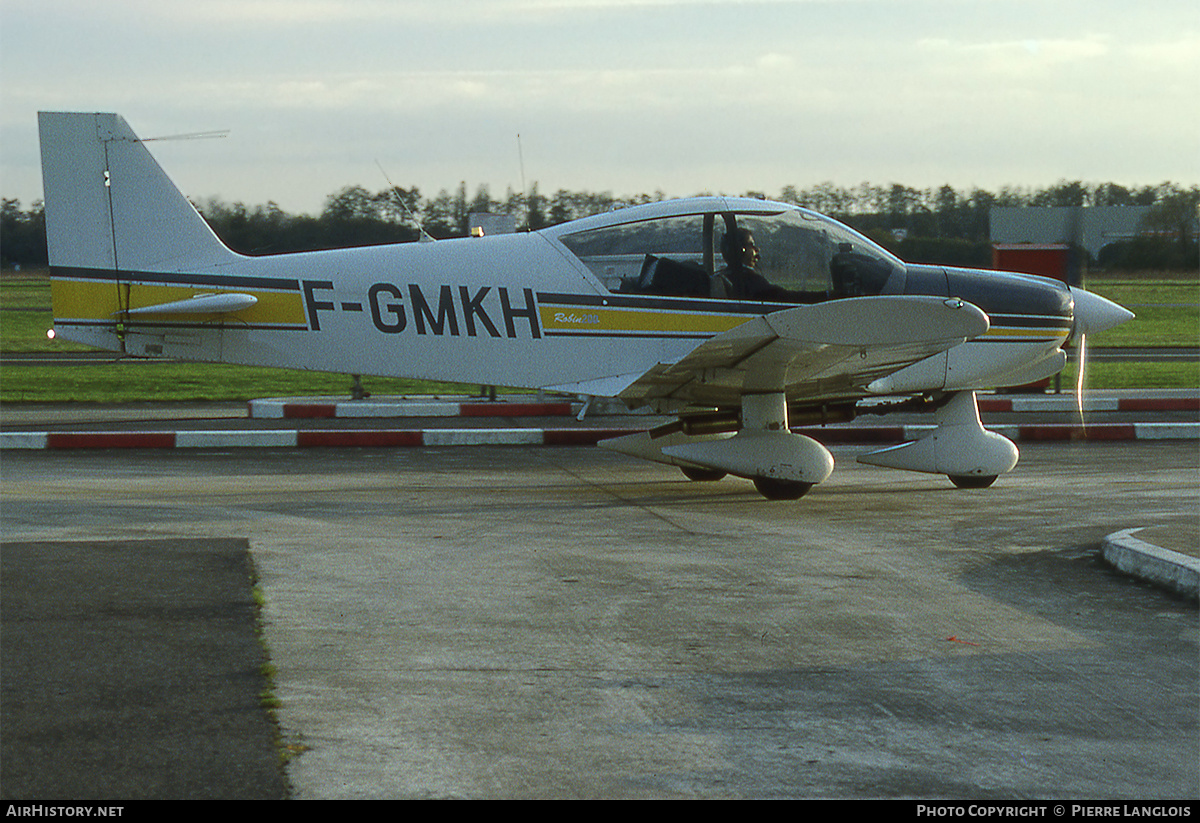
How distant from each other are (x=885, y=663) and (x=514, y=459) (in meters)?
7.04

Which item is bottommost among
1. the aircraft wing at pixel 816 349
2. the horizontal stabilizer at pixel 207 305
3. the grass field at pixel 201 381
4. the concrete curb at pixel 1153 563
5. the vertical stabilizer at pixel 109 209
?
the grass field at pixel 201 381

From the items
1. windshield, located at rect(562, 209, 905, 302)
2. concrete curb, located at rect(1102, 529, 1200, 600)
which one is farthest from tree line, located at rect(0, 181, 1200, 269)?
concrete curb, located at rect(1102, 529, 1200, 600)

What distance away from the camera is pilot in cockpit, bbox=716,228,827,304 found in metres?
9.01

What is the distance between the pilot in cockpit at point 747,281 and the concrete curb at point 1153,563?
3.19 m

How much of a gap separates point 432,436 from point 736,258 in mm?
4674

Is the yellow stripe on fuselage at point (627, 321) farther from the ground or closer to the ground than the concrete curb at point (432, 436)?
farther from the ground

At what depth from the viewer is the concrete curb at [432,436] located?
11.8 metres

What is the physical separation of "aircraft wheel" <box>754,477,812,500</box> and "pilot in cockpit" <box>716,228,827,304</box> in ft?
4.58

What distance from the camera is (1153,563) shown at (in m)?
6.12

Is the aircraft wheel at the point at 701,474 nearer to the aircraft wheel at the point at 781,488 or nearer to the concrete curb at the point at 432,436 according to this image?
the aircraft wheel at the point at 781,488

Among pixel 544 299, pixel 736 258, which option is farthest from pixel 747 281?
pixel 544 299

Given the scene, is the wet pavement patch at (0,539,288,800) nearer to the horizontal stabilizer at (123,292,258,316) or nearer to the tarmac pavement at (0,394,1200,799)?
the tarmac pavement at (0,394,1200,799)

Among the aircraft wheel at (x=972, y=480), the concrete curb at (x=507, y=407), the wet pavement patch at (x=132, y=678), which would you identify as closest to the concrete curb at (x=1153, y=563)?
the aircraft wheel at (x=972, y=480)

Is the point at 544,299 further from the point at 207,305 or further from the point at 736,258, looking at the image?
the point at 207,305
